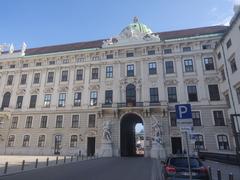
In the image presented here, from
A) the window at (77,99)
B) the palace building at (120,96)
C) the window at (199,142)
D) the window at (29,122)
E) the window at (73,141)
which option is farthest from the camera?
the window at (29,122)

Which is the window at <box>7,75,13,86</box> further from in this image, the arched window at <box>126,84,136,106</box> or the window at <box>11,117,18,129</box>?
the arched window at <box>126,84,136,106</box>

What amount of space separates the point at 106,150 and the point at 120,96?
893 cm

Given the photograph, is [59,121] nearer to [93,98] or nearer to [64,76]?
[93,98]

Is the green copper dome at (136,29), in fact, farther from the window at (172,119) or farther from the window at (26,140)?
the window at (26,140)

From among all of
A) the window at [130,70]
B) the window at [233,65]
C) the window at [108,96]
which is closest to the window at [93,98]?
the window at [108,96]

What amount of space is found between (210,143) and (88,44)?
3050 cm

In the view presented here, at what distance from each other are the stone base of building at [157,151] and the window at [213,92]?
10843 millimetres

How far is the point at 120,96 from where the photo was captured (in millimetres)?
32750

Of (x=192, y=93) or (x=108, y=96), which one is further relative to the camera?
(x=108, y=96)

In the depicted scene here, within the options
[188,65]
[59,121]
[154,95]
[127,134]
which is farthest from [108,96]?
[188,65]

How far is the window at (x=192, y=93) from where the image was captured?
99.9 ft

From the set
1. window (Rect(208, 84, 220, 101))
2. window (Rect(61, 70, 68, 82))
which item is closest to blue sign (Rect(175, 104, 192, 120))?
window (Rect(208, 84, 220, 101))

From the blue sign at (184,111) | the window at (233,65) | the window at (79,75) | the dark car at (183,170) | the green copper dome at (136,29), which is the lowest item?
the dark car at (183,170)

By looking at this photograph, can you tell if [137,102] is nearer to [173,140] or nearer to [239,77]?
[173,140]
